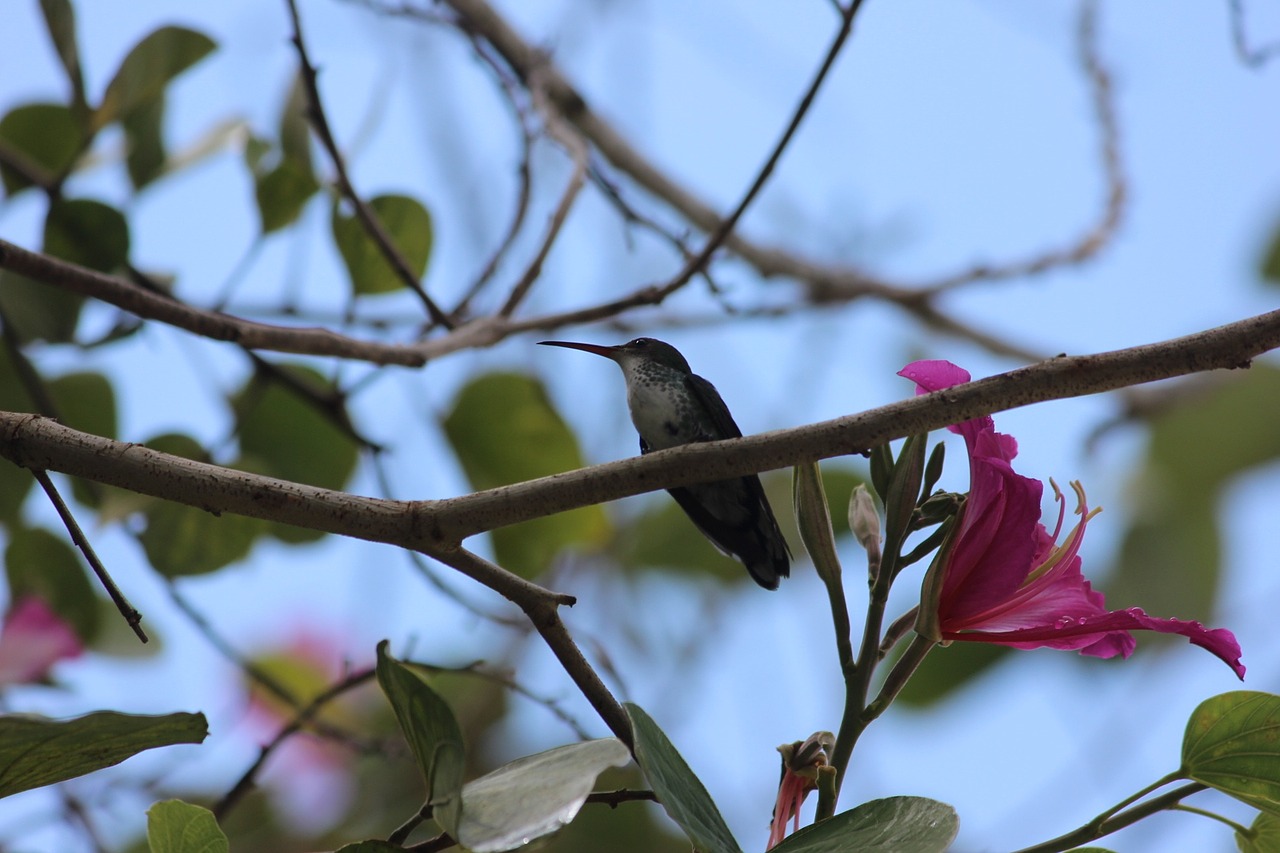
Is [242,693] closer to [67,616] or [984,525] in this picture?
[67,616]

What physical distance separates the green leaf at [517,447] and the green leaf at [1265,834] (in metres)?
1.31

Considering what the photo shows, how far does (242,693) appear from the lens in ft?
10.7

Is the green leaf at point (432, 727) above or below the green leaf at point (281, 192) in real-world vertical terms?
below

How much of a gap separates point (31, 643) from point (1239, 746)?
1638mm

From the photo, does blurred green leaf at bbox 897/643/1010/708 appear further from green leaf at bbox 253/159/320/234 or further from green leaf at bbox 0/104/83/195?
green leaf at bbox 0/104/83/195

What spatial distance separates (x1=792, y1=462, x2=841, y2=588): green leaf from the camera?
1.06 metres

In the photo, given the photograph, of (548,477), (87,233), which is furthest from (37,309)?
(548,477)

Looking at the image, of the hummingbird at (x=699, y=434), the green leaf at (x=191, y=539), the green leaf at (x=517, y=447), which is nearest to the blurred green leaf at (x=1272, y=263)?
the hummingbird at (x=699, y=434)

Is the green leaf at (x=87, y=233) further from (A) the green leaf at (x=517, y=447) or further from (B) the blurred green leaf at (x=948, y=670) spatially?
(B) the blurred green leaf at (x=948, y=670)

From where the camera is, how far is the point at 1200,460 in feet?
12.2

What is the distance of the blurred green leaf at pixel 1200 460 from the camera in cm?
334

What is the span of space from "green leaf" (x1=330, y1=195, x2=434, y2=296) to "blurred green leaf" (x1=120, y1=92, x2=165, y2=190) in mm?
326

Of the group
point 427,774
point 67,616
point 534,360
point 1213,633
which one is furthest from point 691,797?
point 534,360

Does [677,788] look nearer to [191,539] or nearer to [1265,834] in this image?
[1265,834]
